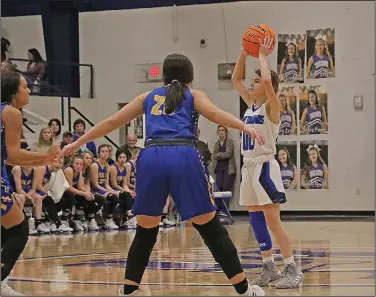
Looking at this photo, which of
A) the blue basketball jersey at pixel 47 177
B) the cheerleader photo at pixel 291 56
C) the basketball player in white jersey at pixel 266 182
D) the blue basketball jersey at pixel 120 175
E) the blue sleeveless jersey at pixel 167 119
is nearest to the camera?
the blue sleeveless jersey at pixel 167 119

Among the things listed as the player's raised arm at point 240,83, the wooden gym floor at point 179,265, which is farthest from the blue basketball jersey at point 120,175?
the player's raised arm at point 240,83

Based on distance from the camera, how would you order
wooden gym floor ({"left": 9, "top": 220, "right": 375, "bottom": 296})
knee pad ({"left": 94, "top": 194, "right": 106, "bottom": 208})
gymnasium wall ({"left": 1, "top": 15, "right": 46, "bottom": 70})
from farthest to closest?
gymnasium wall ({"left": 1, "top": 15, "right": 46, "bottom": 70}), knee pad ({"left": 94, "top": 194, "right": 106, "bottom": 208}), wooden gym floor ({"left": 9, "top": 220, "right": 375, "bottom": 296})

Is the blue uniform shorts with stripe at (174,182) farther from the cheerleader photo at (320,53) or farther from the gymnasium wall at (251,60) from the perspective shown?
the cheerleader photo at (320,53)

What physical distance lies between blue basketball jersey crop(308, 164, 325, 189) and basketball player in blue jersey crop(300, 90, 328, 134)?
2.38 ft

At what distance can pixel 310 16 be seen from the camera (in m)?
14.9

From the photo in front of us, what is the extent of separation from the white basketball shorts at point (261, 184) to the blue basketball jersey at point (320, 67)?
379 inches

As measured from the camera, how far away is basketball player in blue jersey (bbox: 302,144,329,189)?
579 inches

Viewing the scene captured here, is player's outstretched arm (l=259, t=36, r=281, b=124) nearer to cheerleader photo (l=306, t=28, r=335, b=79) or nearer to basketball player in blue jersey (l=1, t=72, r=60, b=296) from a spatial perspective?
basketball player in blue jersey (l=1, t=72, r=60, b=296)

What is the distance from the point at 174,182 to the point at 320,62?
10921 millimetres

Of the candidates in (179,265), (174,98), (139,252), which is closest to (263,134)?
(174,98)

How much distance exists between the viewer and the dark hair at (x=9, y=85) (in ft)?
15.8

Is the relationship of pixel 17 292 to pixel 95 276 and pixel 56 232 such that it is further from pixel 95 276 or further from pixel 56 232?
pixel 56 232

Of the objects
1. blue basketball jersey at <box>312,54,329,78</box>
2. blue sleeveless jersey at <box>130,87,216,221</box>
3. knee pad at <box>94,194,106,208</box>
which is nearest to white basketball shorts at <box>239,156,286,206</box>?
blue sleeveless jersey at <box>130,87,216,221</box>

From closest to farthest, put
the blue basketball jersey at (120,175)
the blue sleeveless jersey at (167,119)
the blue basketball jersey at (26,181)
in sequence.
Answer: the blue sleeveless jersey at (167,119), the blue basketball jersey at (26,181), the blue basketball jersey at (120,175)
